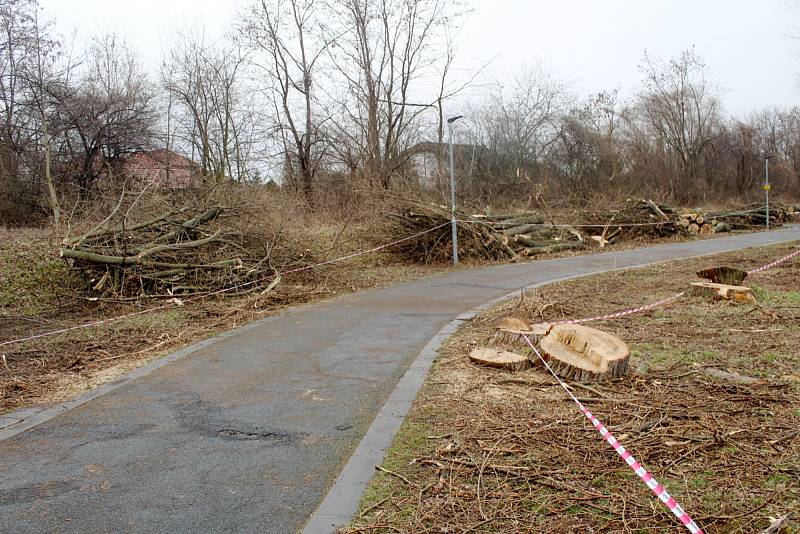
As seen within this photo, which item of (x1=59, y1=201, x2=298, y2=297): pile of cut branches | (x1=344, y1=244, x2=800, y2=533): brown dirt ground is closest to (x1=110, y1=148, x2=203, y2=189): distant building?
(x1=59, y1=201, x2=298, y2=297): pile of cut branches

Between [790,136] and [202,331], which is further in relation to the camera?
[790,136]

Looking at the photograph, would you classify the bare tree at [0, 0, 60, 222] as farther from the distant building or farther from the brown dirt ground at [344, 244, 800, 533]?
the brown dirt ground at [344, 244, 800, 533]

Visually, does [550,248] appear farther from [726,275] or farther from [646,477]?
[646,477]

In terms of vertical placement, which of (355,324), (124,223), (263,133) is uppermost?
(263,133)

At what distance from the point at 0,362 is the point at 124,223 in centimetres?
420

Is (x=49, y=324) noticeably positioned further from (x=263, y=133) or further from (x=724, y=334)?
(x=263, y=133)

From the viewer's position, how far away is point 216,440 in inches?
184

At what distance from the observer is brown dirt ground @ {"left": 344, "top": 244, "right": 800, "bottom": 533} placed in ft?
10.5

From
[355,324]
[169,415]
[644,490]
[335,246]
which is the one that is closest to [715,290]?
[355,324]

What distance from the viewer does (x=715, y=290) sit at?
9703mm

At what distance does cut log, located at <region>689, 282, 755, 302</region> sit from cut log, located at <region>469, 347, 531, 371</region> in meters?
4.66

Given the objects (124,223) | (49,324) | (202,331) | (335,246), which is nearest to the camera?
(202,331)

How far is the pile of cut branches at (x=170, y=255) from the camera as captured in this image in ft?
36.5

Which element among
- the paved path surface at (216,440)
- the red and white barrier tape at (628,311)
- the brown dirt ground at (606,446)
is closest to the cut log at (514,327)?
the brown dirt ground at (606,446)
